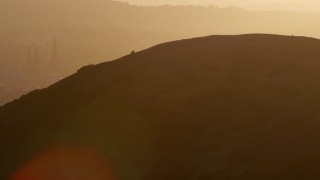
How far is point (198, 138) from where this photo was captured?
2136 centimetres

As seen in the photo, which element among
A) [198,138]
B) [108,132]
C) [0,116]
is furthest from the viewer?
[0,116]

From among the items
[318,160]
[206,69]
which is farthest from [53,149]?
[318,160]

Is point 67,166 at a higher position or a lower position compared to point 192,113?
lower

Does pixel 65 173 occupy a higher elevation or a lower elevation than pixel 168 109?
lower

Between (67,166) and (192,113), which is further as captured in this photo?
(192,113)

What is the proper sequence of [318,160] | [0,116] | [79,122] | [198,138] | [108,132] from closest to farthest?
[318,160] → [198,138] → [108,132] → [79,122] → [0,116]

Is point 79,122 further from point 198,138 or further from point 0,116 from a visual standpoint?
point 0,116

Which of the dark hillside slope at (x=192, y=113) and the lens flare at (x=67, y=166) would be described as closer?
the dark hillside slope at (x=192, y=113)

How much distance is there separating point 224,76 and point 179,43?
839cm

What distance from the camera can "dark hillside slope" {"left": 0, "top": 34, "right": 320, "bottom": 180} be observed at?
1947 cm

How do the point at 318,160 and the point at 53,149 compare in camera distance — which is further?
the point at 53,149

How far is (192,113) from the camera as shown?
918 inches

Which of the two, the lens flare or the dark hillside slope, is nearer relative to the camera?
the dark hillside slope

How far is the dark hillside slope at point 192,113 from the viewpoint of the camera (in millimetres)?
19469
